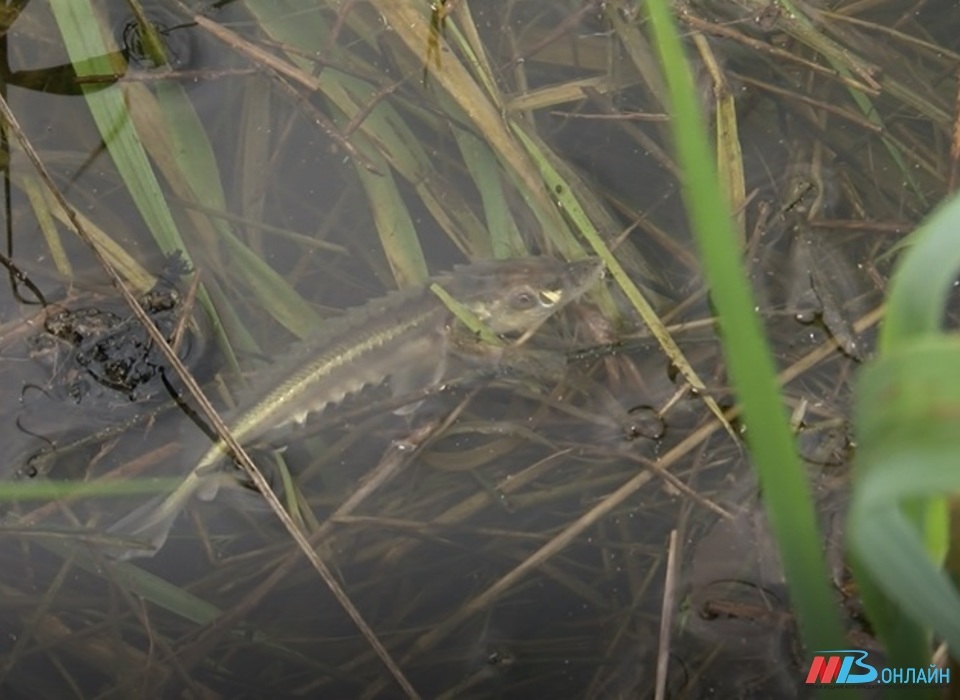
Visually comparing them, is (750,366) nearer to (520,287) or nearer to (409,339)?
(520,287)

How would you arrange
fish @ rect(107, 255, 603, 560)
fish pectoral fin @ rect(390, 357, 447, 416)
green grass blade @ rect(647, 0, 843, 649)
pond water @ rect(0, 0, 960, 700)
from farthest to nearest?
fish pectoral fin @ rect(390, 357, 447, 416)
fish @ rect(107, 255, 603, 560)
pond water @ rect(0, 0, 960, 700)
green grass blade @ rect(647, 0, 843, 649)

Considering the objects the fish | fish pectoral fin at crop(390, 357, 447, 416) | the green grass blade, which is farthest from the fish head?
the green grass blade

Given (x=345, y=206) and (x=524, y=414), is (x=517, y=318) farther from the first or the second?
(x=345, y=206)

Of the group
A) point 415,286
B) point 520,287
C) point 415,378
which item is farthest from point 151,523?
point 520,287

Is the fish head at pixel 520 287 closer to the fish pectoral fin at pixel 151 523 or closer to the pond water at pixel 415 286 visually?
the pond water at pixel 415 286

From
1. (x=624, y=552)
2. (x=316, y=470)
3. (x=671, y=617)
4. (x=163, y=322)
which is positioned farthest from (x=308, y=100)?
(x=671, y=617)

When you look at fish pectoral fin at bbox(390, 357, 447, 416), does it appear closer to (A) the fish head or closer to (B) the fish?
(B) the fish
